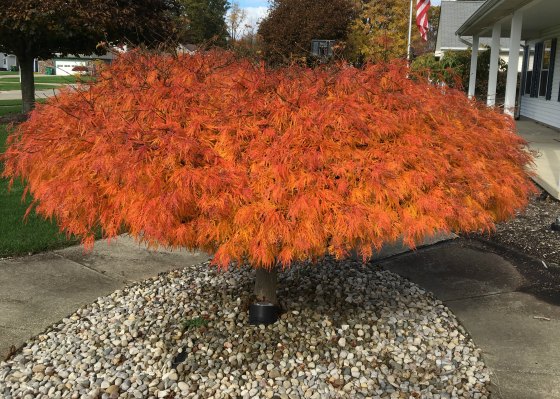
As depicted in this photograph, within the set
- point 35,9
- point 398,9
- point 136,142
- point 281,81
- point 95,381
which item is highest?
point 398,9

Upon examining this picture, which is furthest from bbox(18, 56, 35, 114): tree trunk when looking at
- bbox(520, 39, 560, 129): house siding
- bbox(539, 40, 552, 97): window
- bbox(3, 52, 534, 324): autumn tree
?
bbox(539, 40, 552, 97): window

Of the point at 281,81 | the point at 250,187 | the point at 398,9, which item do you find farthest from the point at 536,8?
the point at 398,9

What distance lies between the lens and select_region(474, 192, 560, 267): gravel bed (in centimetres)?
578

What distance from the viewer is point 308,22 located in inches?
1243

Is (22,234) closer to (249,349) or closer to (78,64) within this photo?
(249,349)

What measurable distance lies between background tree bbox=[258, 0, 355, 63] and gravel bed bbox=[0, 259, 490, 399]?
1080 inches

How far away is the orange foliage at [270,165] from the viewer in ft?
8.36

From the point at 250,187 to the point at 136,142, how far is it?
60cm

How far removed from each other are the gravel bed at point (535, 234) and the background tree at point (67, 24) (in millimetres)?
8159

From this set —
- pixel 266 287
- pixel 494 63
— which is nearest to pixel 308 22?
pixel 494 63

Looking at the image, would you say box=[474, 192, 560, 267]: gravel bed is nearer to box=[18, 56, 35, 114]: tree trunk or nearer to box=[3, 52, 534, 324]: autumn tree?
box=[3, 52, 534, 324]: autumn tree

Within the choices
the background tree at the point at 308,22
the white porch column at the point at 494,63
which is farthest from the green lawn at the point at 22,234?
the background tree at the point at 308,22

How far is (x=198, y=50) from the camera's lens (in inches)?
151

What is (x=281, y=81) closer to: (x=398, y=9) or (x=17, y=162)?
(x=17, y=162)
